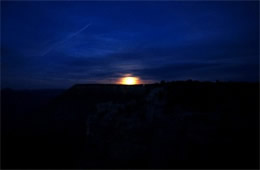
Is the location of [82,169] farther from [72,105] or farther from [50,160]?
[72,105]

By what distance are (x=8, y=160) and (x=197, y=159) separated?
69.1 feet

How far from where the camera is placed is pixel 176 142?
8.10 m

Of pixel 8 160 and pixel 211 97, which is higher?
pixel 211 97

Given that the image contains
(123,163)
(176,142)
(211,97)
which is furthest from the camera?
(123,163)

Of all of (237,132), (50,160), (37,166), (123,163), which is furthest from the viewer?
(50,160)

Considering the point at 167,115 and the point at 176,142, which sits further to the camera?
the point at 167,115

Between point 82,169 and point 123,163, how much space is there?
13.6ft

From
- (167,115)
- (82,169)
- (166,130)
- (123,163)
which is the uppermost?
(167,115)

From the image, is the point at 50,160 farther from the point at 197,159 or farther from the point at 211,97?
the point at 211,97

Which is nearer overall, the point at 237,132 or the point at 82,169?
the point at 237,132

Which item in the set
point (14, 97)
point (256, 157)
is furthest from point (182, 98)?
point (14, 97)

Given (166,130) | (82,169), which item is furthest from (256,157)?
(82,169)

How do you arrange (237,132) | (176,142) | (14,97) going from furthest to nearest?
(14,97) < (176,142) < (237,132)

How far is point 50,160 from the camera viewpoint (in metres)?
16.1
